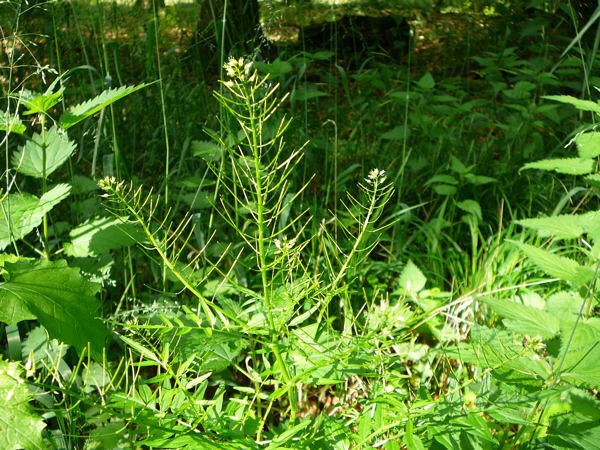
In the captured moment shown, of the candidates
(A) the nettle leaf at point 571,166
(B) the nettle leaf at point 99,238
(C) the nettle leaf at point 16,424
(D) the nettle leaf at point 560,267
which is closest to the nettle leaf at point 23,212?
(B) the nettle leaf at point 99,238

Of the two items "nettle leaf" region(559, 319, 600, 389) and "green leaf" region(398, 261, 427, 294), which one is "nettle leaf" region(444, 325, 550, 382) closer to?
"nettle leaf" region(559, 319, 600, 389)

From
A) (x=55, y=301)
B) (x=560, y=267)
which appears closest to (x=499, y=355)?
(x=560, y=267)

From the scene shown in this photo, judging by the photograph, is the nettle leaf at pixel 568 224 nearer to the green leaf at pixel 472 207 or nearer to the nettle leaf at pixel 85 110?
the green leaf at pixel 472 207

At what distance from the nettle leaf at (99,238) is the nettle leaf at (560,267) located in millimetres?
1028

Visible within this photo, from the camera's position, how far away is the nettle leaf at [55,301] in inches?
45.9

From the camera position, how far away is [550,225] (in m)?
1.72

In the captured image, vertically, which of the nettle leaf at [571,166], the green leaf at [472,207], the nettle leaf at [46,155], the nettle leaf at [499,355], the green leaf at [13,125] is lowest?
the green leaf at [472,207]

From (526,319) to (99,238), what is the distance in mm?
1105

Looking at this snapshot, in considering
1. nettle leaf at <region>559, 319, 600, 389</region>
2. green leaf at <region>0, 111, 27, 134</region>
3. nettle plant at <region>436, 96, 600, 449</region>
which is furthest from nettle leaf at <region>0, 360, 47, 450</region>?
nettle leaf at <region>559, 319, 600, 389</region>

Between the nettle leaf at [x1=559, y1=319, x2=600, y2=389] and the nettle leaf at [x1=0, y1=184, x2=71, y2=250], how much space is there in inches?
47.0

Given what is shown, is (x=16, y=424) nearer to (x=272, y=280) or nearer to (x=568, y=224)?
(x=272, y=280)

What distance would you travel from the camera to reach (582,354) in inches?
53.6

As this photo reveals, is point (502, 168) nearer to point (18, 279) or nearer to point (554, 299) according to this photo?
point (554, 299)

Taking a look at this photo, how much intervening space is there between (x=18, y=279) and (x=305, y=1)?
179 inches
